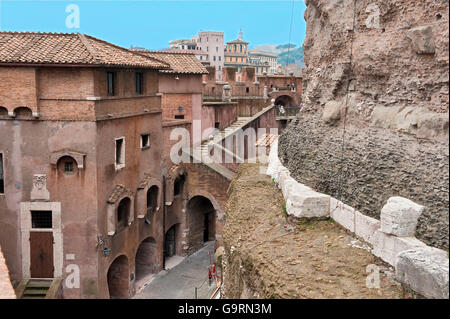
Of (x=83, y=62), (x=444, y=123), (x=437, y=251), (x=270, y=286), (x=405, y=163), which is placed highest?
(x=83, y=62)

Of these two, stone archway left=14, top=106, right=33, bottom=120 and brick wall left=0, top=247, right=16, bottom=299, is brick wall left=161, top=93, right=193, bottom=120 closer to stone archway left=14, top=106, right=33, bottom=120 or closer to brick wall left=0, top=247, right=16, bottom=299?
stone archway left=14, top=106, right=33, bottom=120

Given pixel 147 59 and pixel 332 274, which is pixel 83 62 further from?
pixel 332 274

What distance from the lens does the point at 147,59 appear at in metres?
15.7

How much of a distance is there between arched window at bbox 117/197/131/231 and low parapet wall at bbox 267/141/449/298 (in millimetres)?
9014

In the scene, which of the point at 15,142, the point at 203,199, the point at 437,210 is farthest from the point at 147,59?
the point at 437,210

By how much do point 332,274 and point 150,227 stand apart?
12.1 m

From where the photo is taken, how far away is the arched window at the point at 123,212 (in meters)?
14.5

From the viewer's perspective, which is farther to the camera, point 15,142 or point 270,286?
point 15,142

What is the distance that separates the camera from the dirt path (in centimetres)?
477

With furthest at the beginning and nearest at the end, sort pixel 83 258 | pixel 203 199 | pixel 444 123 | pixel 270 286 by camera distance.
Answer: pixel 203 199 < pixel 83 258 < pixel 270 286 < pixel 444 123

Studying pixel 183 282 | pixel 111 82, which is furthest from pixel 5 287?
pixel 183 282

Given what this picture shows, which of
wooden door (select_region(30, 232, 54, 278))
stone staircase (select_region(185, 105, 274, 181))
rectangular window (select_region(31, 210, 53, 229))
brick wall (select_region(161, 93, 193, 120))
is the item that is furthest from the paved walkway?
brick wall (select_region(161, 93, 193, 120))

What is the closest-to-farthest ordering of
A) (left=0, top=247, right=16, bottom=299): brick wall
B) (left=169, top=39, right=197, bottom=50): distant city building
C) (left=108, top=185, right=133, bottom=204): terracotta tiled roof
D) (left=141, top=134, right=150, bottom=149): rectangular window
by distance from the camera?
(left=0, top=247, right=16, bottom=299): brick wall, (left=108, top=185, right=133, bottom=204): terracotta tiled roof, (left=141, top=134, right=150, bottom=149): rectangular window, (left=169, top=39, right=197, bottom=50): distant city building

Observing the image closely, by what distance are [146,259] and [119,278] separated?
191cm
